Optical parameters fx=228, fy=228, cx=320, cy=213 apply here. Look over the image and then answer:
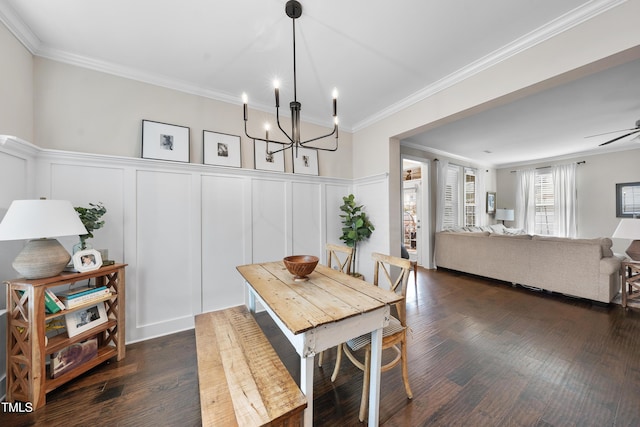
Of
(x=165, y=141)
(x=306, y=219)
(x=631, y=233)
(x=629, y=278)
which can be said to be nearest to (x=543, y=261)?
(x=629, y=278)

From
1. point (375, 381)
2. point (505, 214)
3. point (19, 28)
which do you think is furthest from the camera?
point (505, 214)

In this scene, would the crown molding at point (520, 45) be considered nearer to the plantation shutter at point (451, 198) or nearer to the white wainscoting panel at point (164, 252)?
the white wainscoting panel at point (164, 252)

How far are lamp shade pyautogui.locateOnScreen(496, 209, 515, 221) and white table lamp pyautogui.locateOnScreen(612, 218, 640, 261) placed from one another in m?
3.79

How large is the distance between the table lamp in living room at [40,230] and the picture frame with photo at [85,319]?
1.23 ft

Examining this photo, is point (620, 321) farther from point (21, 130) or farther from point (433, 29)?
point (21, 130)

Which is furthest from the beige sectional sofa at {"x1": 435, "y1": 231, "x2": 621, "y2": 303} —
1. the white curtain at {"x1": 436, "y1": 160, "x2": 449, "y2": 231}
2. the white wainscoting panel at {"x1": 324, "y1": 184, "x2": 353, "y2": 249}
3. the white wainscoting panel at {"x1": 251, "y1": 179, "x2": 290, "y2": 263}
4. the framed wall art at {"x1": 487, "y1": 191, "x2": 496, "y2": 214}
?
the white wainscoting panel at {"x1": 251, "y1": 179, "x2": 290, "y2": 263}

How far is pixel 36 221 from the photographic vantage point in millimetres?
1422

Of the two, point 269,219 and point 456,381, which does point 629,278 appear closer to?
point 456,381

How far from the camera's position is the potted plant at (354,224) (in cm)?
336

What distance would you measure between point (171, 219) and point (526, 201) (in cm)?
836

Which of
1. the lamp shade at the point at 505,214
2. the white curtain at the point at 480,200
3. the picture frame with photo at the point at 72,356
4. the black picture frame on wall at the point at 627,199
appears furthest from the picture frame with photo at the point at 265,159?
the black picture frame on wall at the point at 627,199

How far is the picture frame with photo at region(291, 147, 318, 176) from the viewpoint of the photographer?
10.6 ft

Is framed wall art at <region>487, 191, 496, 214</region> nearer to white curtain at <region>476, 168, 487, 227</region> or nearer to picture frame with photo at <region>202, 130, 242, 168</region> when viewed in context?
white curtain at <region>476, 168, 487, 227</region>

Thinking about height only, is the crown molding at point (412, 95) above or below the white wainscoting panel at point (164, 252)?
above
